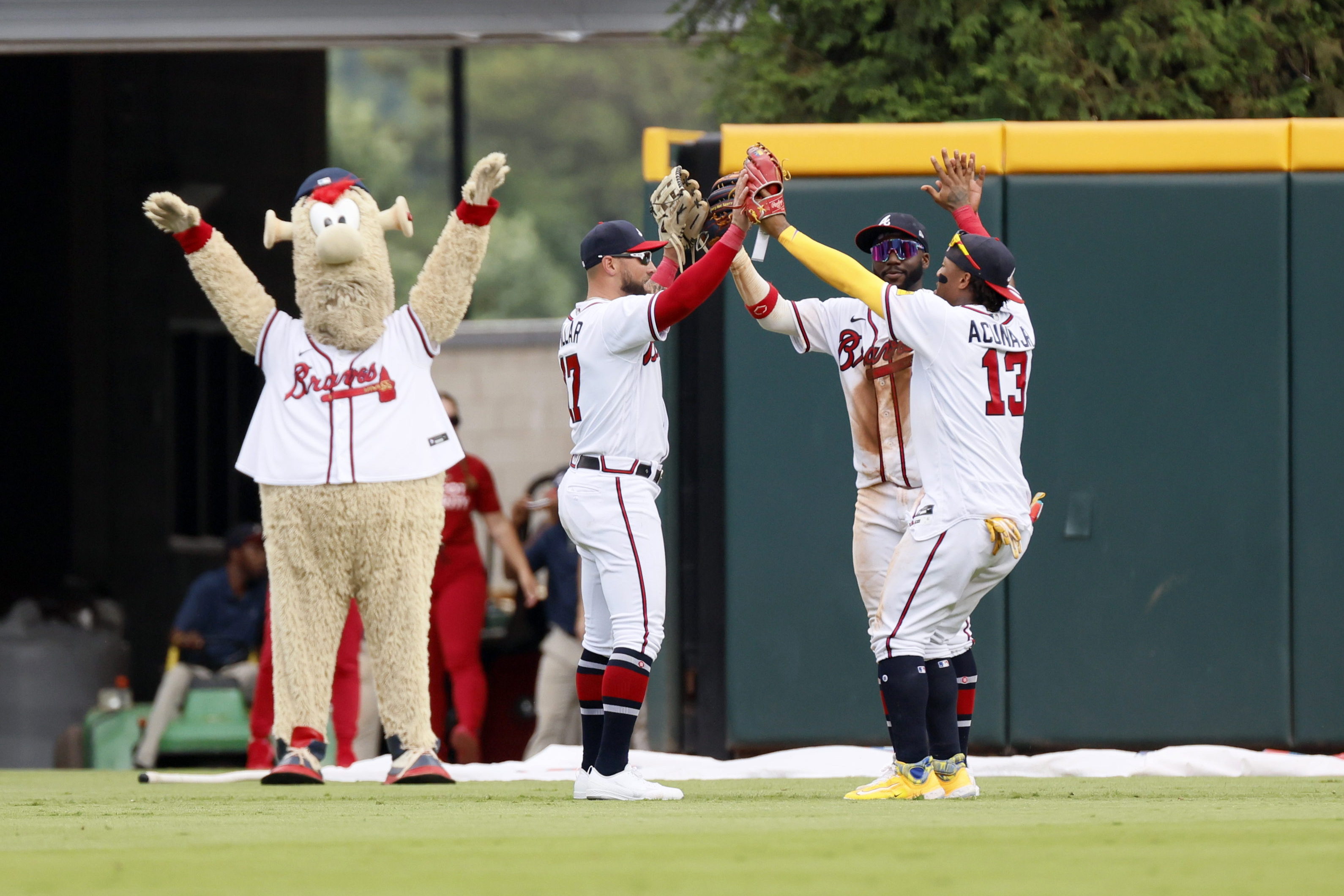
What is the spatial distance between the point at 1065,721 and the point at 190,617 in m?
4.83

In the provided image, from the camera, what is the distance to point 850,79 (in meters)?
8.32

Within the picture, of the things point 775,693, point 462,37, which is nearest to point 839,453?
point 775,693

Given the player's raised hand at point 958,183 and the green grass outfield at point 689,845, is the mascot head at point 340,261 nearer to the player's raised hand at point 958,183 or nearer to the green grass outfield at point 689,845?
the green grass outfield at point 689,845

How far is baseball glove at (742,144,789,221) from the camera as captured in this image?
495cm

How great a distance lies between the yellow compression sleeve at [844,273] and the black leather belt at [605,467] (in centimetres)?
75

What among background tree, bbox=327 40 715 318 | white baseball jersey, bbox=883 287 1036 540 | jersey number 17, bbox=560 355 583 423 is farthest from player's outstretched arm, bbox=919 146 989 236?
background tree, bbox=327 40 715 318

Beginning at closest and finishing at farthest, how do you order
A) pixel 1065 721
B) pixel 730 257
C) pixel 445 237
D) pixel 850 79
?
1. pixel 730 257
2. pixel 445 237
3. pixel 1065 721
4. pixel 850 79

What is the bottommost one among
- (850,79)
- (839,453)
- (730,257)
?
(839,453)

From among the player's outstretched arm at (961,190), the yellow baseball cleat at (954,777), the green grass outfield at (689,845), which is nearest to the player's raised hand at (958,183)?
the player's outstretched arm at (961,190)

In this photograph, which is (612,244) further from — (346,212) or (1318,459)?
(1318,459)

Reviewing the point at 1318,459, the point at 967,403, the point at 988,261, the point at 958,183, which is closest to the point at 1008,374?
the point at 967,403

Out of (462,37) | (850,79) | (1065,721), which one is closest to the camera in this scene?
(1065,721)

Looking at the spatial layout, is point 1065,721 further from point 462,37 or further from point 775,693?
point 462,37

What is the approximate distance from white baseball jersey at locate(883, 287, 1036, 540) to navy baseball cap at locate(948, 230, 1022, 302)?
8 centimetres
